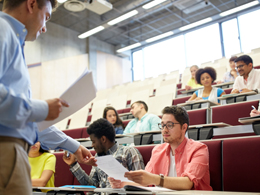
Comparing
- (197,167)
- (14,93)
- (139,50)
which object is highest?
(139,50)

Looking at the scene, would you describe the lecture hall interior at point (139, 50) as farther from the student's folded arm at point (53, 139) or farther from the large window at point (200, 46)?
the student's folded arm at point (53, 139)

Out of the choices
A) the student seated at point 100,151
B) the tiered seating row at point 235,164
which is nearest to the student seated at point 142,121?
the student seated at point 100,151

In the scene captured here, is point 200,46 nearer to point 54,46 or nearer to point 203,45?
point 203,45

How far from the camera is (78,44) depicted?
8.82 metres

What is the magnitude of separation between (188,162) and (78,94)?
2.64 ft

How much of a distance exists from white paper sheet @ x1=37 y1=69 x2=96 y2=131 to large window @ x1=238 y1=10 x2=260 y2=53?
24.6 feet

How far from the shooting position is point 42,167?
1.94 meters

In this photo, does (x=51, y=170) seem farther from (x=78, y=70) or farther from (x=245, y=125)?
(x=78, y=70)

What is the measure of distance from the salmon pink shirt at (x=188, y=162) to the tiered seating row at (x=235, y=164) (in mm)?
90

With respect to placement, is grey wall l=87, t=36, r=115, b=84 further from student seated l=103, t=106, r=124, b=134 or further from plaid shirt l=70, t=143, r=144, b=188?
plaid shirt l=70, t=143, r=144, b=188

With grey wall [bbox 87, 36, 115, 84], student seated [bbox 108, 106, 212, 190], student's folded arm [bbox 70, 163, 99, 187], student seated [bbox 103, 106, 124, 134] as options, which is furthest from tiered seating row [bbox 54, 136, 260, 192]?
grey wall [bbox 87, 36, 115, 84]

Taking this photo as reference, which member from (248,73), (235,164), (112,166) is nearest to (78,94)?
(112,166)

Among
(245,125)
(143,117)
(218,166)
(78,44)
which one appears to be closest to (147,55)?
(78,44)

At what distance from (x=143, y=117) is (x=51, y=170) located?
1235 mm
